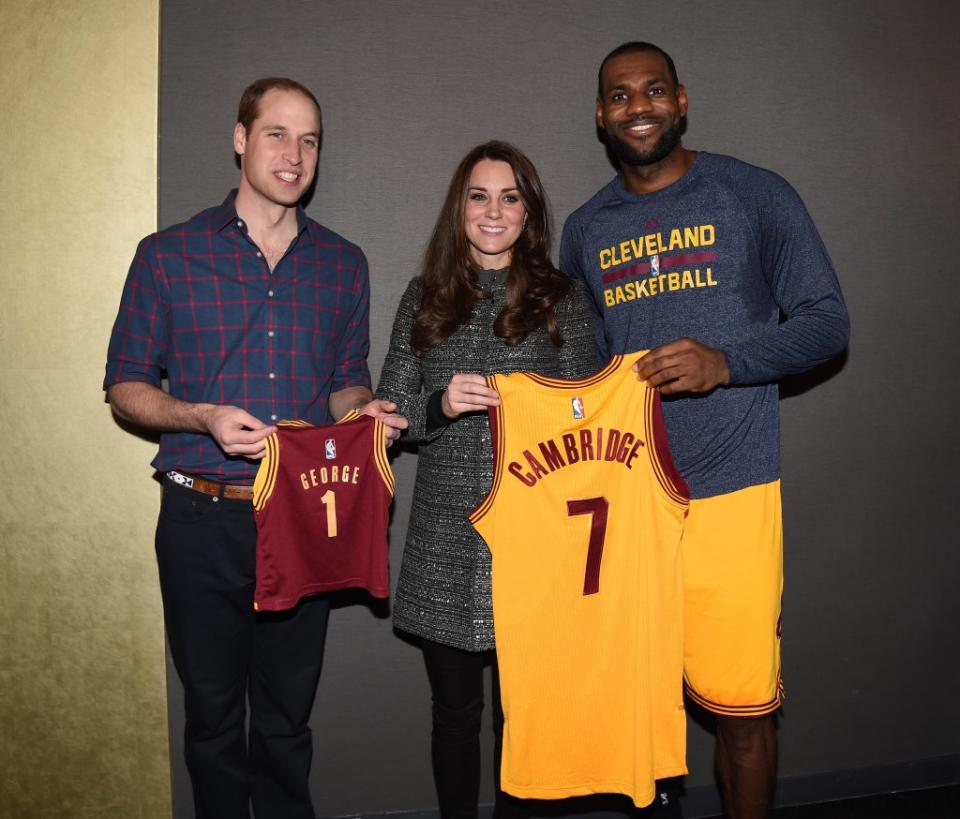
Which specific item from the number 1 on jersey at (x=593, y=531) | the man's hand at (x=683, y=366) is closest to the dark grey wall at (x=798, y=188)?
the number 1 on jersey at (x=593, y=531)

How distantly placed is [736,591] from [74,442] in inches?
79.5

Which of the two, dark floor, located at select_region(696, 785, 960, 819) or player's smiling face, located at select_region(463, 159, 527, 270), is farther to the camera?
dark floor, located at select_region(696, 785, 960, 819)

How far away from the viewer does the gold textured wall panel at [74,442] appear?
2.44m

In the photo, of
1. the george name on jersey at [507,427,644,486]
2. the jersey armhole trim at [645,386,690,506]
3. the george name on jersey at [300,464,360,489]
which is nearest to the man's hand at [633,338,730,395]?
the jersey armhole trim at [645,386,690,506]

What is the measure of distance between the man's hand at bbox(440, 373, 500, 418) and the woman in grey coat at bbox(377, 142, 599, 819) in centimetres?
4

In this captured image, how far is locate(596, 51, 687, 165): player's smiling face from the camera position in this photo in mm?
2092

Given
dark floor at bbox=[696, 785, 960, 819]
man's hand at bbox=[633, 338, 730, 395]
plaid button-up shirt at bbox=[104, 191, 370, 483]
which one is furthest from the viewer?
dark floor at bbox=[696, 785, 960, 819]

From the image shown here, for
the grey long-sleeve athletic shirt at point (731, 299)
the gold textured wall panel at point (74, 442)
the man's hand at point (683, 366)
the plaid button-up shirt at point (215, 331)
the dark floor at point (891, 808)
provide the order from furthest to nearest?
the dark floor at point (891, 808), the gold textured wall panel at point (74, 442), the plaid button-up shirt at point (215, 331), the grey long-sleeve athletic shirt at point (731, 299), the man's hand at point (683, 366)

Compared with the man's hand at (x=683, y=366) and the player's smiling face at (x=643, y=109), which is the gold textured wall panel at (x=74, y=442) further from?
the man's hand at (x=683, y=366)

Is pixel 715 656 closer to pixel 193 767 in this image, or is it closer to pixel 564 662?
pixel 564 662

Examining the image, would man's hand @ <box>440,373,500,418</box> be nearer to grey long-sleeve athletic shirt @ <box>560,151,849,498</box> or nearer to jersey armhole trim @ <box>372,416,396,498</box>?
jersey armhole trim @ <box>372,416,396,498</box>

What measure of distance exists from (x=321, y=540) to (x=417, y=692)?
36.4 inches

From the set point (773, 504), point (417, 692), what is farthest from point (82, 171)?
point (773, 504)

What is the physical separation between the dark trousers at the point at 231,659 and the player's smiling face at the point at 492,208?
0.93 m
